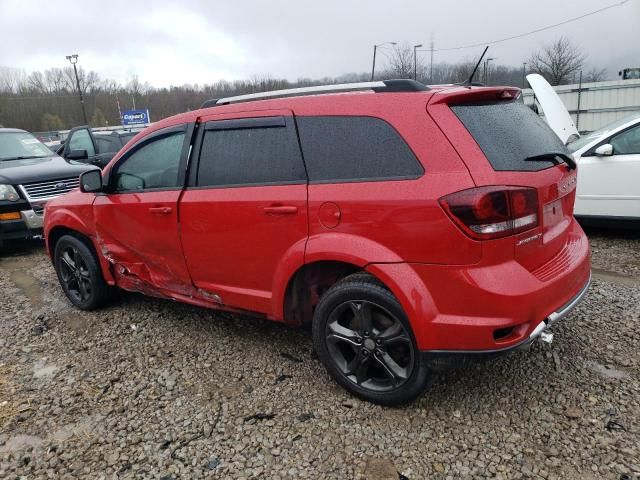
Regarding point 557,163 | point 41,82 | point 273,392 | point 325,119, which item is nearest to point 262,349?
point 273,392

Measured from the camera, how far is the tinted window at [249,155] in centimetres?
296

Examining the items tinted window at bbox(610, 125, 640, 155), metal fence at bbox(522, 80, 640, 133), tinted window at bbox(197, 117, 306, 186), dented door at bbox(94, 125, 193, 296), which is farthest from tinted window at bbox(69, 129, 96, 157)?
metal fence at bbox(522, 80, 640, 133)

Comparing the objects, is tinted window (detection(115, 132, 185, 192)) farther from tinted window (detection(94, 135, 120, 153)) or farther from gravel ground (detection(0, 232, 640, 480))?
tinted window (detection(94, 135, 120, 153))

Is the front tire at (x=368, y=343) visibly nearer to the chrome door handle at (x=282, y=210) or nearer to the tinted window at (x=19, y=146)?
the chrome door handle at (x=282, y=210)

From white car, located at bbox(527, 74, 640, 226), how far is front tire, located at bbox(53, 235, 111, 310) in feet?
17.4

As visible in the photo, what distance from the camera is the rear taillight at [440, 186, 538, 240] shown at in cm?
233

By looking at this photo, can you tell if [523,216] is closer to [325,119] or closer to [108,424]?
[325,119]

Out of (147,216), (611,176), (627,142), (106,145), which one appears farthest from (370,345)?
(106,145)

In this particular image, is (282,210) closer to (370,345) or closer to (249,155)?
(249,155)

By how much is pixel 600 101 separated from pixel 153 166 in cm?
1695

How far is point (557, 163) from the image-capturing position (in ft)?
9.02

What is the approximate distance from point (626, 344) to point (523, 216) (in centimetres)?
168

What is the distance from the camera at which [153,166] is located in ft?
12.3

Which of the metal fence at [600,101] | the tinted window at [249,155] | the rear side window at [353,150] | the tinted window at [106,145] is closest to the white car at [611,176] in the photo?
the rear side window at [353,150]
